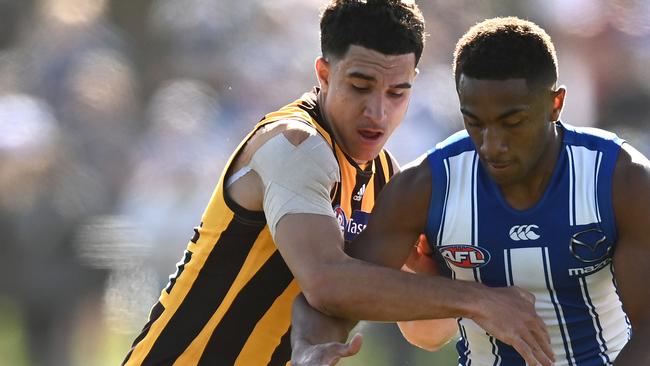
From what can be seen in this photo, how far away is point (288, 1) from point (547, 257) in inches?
182

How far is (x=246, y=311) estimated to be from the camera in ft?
12.1

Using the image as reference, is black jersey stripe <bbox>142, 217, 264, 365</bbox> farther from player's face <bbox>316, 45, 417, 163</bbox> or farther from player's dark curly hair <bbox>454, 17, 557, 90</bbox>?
player's dark curly hair <bbox>454, 17, 557, 90</bbox>

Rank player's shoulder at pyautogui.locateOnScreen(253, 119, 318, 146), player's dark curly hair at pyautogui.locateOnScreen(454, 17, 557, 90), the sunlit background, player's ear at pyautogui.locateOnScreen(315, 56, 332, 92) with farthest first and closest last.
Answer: the sunlit background, player's ear at pyautogui.locateOnScreen(315, 56, 332, 92), player's shoulder at pyautogui.locateOnScreen(253, 119, 318, 146), player's dark curly hair at pyautogui.locateOnScreen(454, 17, 557, 90)

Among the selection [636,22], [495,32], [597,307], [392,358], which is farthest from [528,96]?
[636,22]

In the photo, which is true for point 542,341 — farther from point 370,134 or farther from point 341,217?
point 370,134

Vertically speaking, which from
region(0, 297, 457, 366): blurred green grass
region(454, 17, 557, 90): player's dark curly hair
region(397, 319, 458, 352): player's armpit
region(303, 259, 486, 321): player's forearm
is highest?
region(454, 17, 557, 90): player's dark curly hair

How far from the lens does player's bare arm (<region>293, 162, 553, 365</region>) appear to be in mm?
3055

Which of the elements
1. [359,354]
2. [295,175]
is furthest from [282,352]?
[359,354]

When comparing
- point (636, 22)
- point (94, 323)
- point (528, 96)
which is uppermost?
point (528, 96)

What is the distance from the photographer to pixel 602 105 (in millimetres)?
7043

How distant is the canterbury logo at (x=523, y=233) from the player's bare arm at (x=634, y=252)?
25 centimetres

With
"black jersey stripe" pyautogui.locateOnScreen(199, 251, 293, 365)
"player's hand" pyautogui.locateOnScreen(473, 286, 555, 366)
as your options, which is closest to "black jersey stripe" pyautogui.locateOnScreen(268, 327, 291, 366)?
"black jersey stripe" pyautogui.locateOnScreen(199, 251, 293, 365)

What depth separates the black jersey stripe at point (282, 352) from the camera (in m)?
3.75

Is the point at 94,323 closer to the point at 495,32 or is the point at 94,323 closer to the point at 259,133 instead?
the point at 259,133
